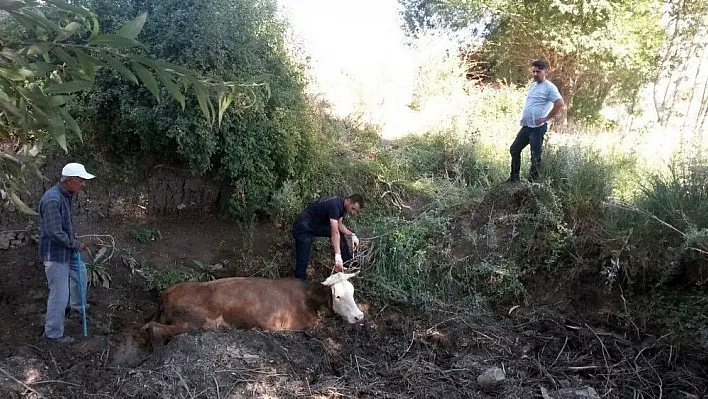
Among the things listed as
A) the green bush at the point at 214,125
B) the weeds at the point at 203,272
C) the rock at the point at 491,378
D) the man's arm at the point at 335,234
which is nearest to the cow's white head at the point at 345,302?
the man's arm at the point at 335,234

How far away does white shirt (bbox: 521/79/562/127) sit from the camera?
22.5ft

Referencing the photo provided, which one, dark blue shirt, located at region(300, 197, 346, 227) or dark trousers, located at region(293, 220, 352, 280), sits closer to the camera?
dark blue shirt, located at region(300, 197, 346, 227)

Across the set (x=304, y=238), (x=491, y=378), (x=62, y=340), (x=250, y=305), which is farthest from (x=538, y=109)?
(x=62, y=340)

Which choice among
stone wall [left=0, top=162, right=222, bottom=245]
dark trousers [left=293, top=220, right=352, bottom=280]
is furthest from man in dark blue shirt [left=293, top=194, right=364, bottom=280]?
stone wall [left=0, top=162, right=222, bottom=245]

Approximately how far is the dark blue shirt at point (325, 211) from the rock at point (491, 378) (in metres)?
2.31

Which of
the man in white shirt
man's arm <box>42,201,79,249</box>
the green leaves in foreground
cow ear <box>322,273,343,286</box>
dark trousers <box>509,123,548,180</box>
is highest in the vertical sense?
the green leaves in foreground

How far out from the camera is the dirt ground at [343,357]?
444 centimetres

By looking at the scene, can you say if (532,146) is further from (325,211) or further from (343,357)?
(343,357)

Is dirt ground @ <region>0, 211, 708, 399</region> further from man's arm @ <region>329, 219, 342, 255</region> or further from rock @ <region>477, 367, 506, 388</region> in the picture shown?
man's arm @ <region>329, 219, 342, 255</region>

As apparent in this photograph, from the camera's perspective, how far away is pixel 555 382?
4.72 metres

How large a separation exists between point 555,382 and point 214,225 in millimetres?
4598

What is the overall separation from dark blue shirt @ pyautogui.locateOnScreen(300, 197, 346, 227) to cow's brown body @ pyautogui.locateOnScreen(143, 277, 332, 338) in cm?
80

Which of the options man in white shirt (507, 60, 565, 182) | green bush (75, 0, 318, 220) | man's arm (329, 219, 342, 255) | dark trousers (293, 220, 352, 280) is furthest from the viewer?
man in white shirt (507, 60, 565, 182)

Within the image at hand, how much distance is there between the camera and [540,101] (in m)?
6.88
